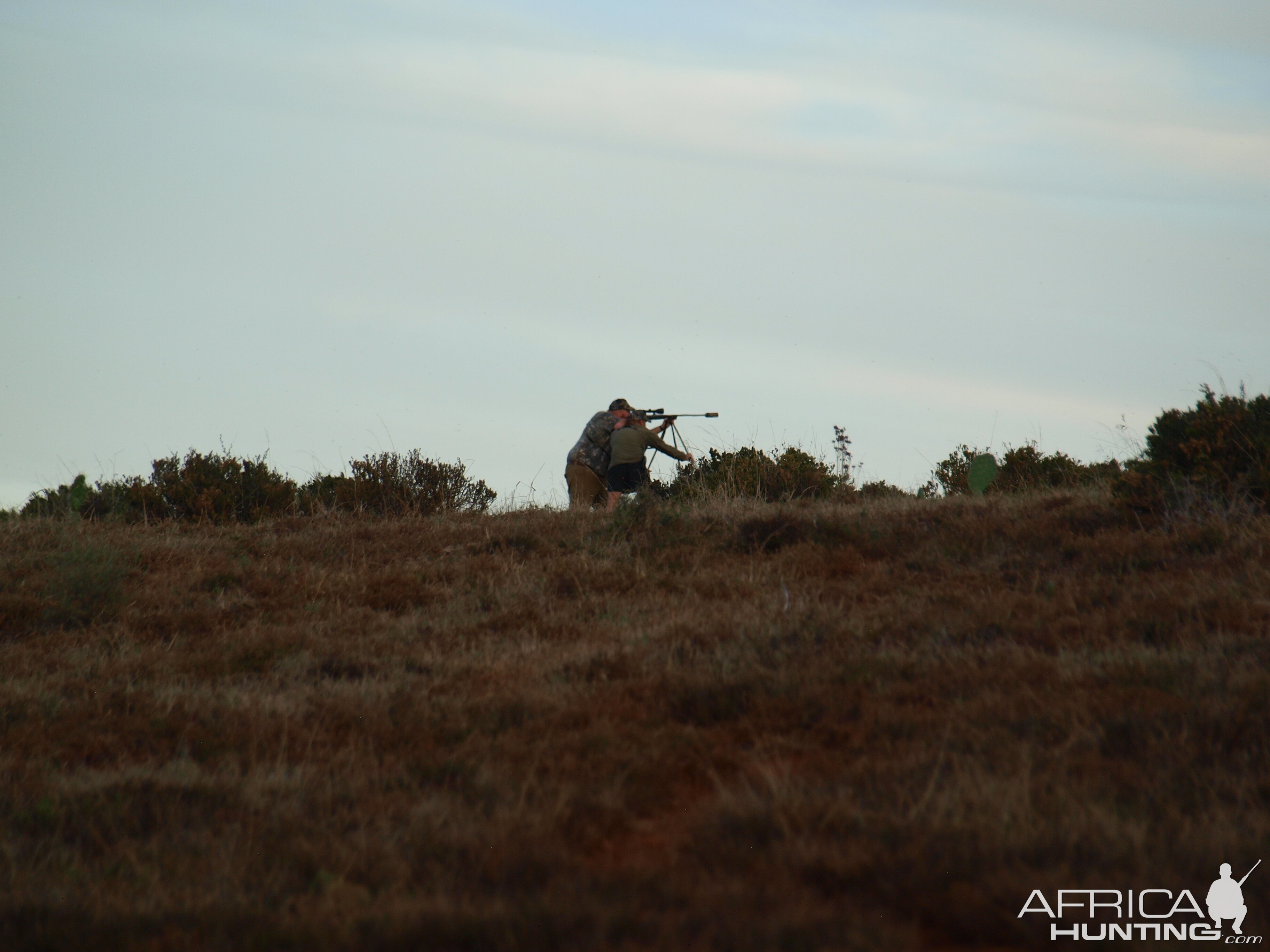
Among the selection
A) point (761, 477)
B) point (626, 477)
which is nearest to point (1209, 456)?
point (761, 477)

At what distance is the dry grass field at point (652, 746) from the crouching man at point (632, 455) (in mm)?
5589

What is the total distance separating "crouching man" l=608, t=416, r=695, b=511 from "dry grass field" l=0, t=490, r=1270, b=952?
18.3ft

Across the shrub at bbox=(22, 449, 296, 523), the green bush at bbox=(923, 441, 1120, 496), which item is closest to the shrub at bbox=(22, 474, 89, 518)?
the shrub at bbox=(22, 449, 296, 523)

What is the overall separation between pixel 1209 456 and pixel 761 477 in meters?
6.04

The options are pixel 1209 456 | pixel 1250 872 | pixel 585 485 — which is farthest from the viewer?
pixel 585 485

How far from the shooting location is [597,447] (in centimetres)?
1469

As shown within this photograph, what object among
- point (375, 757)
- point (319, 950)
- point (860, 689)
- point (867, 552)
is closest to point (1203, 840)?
point (860, 689)

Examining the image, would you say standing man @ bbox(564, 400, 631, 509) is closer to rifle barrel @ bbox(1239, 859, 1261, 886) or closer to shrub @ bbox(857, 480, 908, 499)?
shrub @ bbox(857, 480, 908, 499)

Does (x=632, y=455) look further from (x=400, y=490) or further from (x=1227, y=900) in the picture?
(x=1227, y=900)

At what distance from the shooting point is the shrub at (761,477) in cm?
1283

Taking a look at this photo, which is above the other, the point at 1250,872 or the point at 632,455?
the point at 632,455

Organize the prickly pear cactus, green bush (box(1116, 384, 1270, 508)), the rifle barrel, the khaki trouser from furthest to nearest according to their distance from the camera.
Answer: the khaki trouser < the prickly pear cactus < green bush (box(1116, 384, 1270, 508)) < the rifle barrel

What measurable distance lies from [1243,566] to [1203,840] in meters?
3.76

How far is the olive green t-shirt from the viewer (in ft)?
45.0
